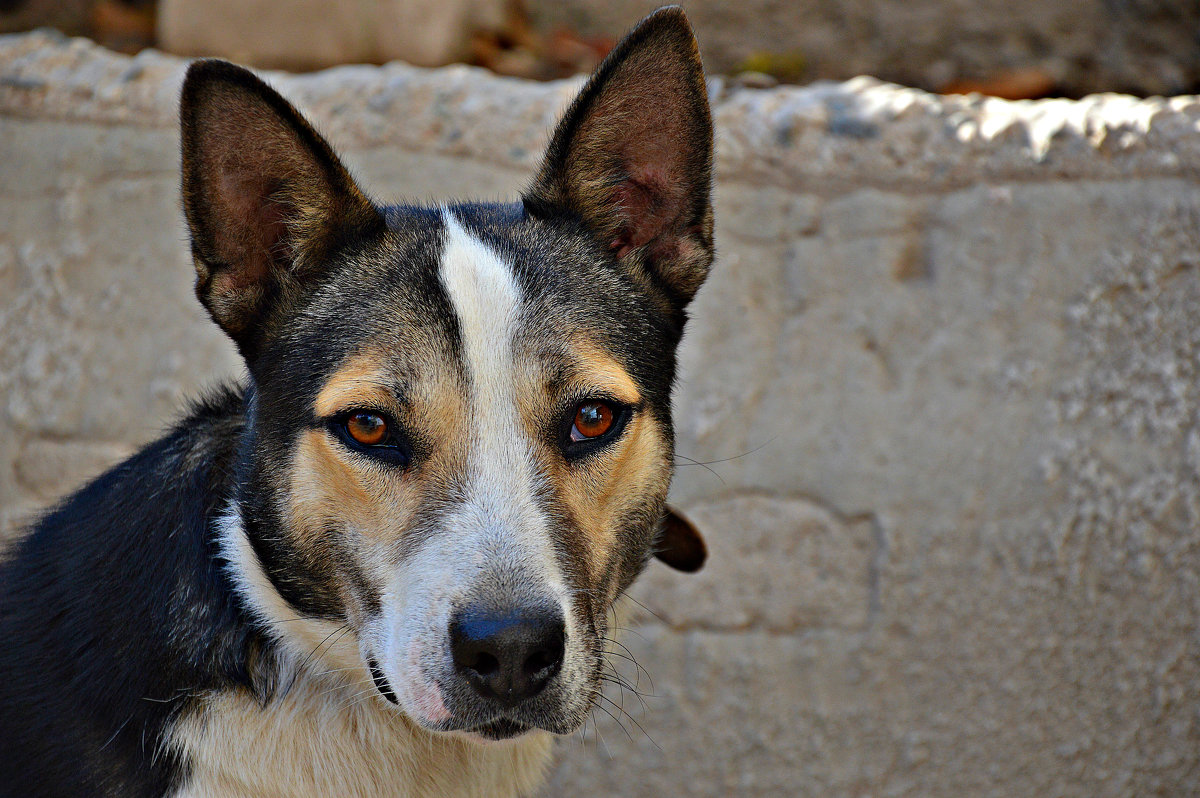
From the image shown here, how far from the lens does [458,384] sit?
7.17 ft

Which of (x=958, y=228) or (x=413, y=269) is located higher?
(x=413, y=269)

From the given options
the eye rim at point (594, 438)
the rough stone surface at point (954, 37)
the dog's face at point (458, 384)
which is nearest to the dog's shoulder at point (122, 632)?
the dog's face at point (458, 384)

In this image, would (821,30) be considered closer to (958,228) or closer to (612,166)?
(958,228)

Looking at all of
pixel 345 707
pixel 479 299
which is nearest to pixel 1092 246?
pixel 479 299

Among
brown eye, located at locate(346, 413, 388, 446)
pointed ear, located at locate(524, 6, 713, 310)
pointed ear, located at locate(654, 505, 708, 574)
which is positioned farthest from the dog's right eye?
pointed ear, located at locate(654, 505, 708, 574)

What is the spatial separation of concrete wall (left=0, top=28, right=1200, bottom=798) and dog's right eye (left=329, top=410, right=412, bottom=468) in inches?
64.4

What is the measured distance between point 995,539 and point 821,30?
2.56m

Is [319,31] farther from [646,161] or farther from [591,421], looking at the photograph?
[591,421]

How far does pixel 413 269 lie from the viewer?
238 cm

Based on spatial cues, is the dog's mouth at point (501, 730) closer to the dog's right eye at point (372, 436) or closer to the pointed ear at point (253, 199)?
the dog's right eye at point (372, 436)

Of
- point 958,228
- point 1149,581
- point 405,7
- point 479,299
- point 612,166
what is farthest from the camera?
point 405,7

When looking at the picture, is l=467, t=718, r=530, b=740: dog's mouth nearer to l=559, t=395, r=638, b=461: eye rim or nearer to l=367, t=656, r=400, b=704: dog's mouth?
l=367, t=656, r=400, b=704: dog's mouth

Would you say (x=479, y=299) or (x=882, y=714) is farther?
(x=882, y=714)

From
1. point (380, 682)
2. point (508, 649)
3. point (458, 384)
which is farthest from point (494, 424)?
point (380, 682)
